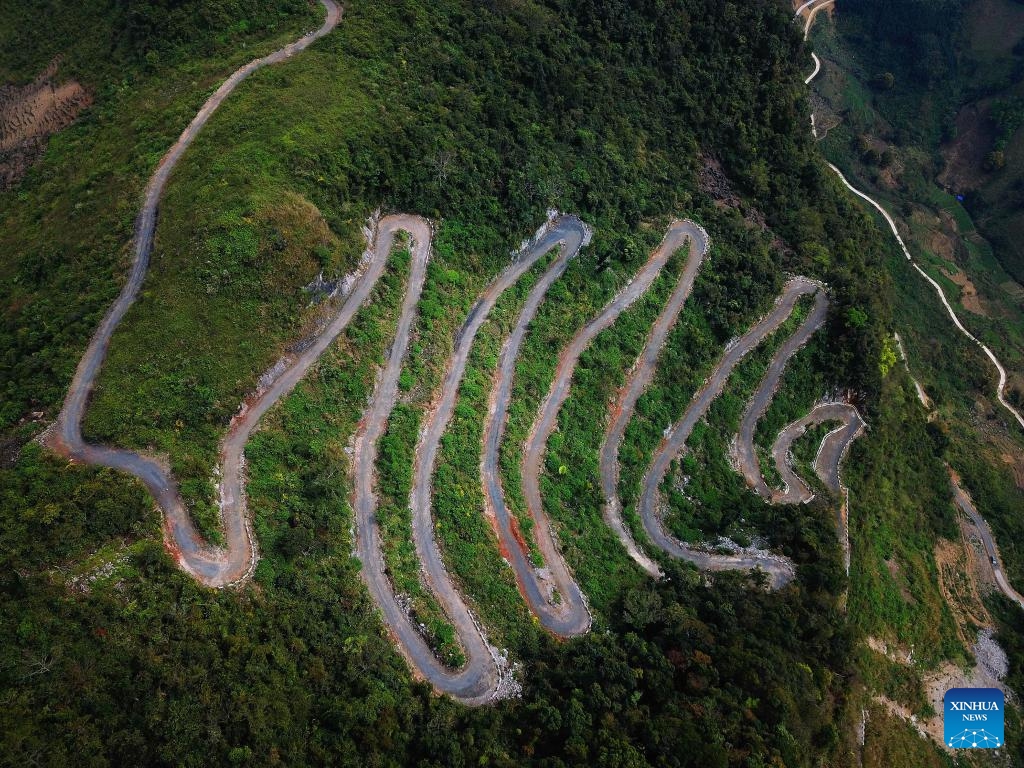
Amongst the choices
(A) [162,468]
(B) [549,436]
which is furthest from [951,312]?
(A) [162,468]

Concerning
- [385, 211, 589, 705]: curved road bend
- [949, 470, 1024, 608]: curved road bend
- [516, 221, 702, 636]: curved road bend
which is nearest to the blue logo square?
[949, 470, 1024, 608]: curved road bend

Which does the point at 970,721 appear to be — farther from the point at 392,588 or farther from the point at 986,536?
the point at 392,588

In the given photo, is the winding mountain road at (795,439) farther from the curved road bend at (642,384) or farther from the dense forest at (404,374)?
the curved road bend at (642,384)

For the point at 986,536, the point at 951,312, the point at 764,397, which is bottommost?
the point at 986,536

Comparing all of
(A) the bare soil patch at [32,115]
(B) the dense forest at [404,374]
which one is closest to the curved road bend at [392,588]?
(B) the dense forest at [404,374]

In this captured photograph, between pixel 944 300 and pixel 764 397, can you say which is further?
pixel 944 300

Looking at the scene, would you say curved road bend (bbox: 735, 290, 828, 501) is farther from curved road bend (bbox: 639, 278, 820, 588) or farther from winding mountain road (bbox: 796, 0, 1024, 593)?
winding mountain road (bbox: 796, 0, 1024, 593)
